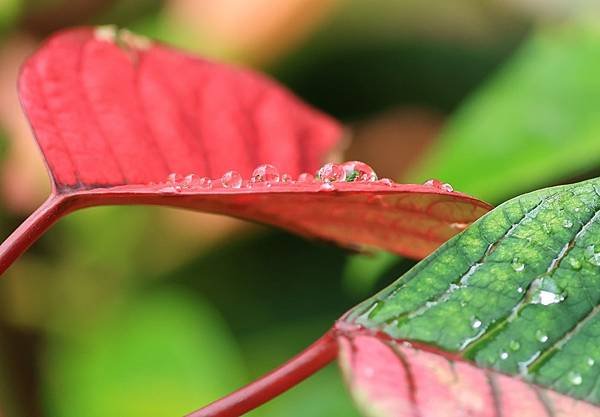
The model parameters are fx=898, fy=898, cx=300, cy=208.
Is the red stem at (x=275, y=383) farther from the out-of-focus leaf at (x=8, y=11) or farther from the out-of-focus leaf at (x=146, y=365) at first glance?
the out-of-focus leaf at (x=8, y=11)

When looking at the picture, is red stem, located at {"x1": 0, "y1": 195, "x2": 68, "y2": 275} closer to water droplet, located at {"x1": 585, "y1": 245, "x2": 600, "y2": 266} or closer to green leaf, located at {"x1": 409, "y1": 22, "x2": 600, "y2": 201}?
water droplet, located at {"x1": 585, "y1": 245, "x2": 600, "y2": 266}

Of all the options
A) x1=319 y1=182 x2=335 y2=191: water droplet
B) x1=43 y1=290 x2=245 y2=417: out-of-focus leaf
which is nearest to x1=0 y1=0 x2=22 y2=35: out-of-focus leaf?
x1=43 y1=290 x2=245 y2=417: out-of-focus leaf

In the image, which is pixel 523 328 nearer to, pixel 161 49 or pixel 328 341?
pixel 328 341

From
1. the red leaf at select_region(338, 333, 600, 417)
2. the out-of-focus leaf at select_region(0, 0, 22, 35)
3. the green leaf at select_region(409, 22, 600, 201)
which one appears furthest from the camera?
the out-of-focus leaf at select_region(0, 0, 22, 35)

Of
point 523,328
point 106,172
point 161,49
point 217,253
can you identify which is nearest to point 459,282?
point 523,328

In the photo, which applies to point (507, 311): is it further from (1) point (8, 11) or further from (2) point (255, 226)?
(2) point (255, 226)

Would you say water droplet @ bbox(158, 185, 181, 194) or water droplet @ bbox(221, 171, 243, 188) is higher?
water droplet @ bbox(158, 185, 181, 194)
